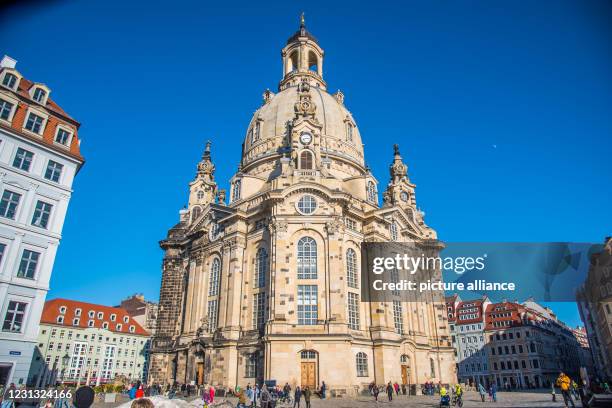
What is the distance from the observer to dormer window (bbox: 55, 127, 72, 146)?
28500mm

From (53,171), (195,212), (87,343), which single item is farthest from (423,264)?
(87,343)

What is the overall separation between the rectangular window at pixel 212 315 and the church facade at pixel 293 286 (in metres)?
0.11

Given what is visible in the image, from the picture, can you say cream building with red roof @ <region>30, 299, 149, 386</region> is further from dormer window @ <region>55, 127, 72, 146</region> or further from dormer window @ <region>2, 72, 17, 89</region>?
dormer window @ <region>2, 72, 17, 89</region>

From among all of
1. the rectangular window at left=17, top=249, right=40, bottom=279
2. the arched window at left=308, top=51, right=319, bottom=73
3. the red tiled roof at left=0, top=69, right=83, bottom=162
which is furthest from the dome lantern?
the rectangular window at left=17, top=249, right=40, bottom=279

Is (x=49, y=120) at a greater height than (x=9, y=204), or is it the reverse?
(x=49, y=120)

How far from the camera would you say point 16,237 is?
24516mm

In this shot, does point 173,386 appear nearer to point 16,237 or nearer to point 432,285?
point 16,237

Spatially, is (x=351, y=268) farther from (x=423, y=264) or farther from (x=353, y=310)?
(x=423, y=264)

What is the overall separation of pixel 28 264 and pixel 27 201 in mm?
4027

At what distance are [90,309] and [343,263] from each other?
181 feet

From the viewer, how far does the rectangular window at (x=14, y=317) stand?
2325 centimetres

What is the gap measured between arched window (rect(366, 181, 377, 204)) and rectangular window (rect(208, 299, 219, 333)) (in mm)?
22744

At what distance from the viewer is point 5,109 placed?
83.9 ft

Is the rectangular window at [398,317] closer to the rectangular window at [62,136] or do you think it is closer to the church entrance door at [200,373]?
the church entrance door at [200,373]
